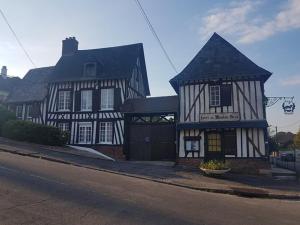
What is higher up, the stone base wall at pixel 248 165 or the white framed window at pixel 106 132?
the white framed window at pixel 106 132

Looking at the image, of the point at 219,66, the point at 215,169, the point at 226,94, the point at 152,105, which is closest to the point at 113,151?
the point at 152,105

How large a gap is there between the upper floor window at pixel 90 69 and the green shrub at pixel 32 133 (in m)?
6.09

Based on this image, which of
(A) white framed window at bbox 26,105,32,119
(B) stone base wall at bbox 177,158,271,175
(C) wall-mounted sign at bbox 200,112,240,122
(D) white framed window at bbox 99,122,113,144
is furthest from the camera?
(A) white framed window at bbox 26,105,32,119

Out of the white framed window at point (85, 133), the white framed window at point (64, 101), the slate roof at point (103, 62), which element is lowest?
the white framed window at point (85, 133)

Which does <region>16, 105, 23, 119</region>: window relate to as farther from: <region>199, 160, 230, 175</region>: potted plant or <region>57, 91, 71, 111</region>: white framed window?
<region>199, 160, 230, 175</region>: potted plant

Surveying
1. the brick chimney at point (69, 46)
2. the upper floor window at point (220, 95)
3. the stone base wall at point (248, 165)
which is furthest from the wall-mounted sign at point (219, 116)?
the brick chimney at point (69, 46)

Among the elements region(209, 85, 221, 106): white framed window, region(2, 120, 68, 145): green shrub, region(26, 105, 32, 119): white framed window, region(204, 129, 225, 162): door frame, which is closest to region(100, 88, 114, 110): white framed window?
region(2, 120, 68, 145): green shrub

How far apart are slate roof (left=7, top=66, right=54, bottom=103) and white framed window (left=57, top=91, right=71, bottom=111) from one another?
1782 millimetres

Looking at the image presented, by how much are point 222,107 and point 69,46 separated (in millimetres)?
15411

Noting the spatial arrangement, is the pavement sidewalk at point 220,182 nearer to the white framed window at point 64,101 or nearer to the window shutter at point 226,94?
the window shutter at point 226,94

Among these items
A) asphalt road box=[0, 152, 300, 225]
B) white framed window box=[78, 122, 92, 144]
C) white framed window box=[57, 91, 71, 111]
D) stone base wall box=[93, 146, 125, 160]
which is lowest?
asphalt road box=[0, 152, 300, 225]

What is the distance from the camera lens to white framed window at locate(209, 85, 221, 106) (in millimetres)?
16984

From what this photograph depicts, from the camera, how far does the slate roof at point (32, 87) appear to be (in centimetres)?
2475

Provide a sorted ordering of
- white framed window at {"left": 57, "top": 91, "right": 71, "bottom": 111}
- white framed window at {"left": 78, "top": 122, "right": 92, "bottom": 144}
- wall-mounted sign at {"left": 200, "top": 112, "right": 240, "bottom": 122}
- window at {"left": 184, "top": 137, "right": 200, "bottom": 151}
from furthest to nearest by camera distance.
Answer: white framed window at {"left": 57, "top": 91, "right": 71, "bottom": 111}
white framed window at {"left": 78, "top": 122, "right": 92, "bottom": 144}
window at {"left": 184, "top": 137, "right": 200, "bottom": 151}
wall-mounted sign at {"left": 200, "top": 112, "right": 240, "bottom": 122}
